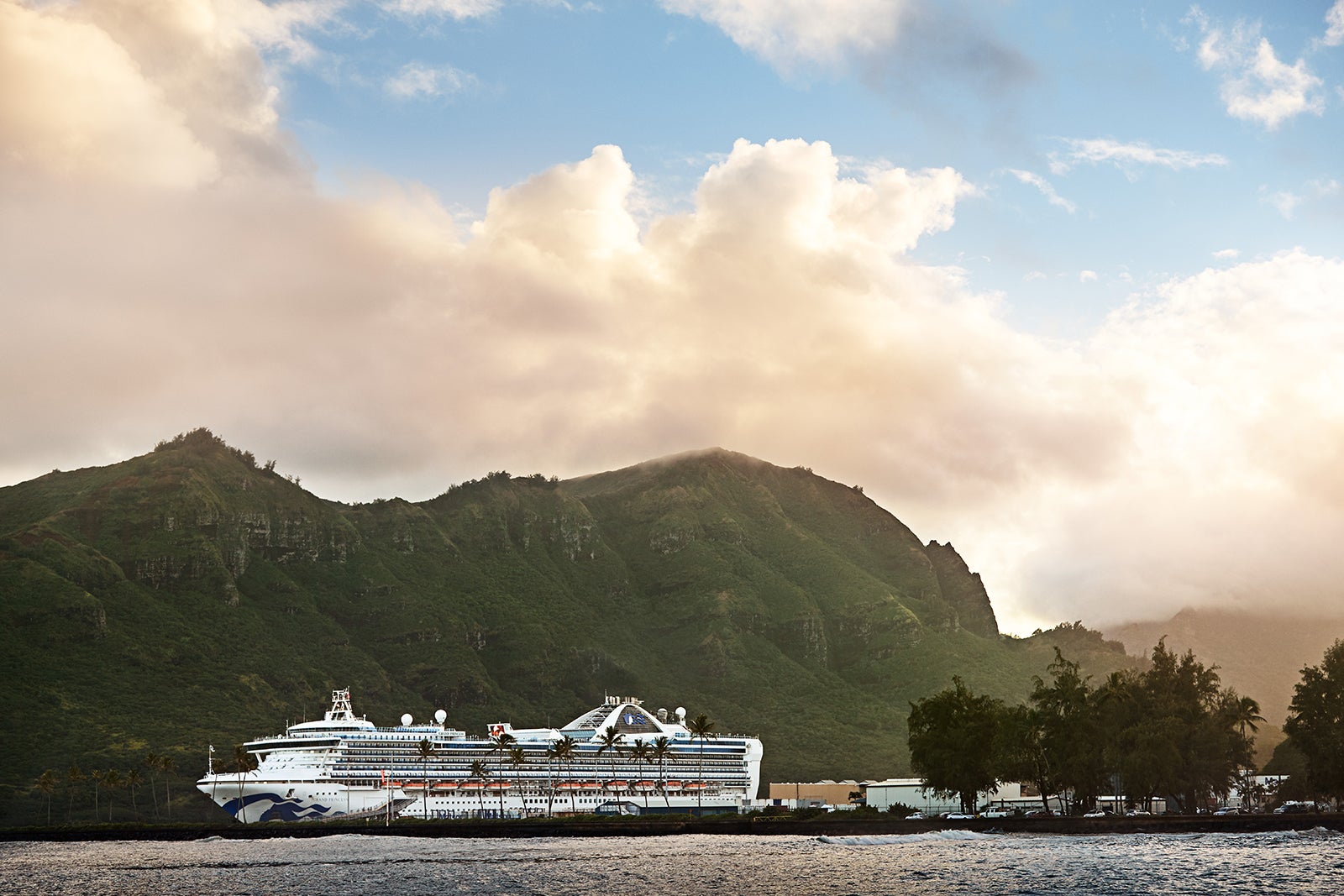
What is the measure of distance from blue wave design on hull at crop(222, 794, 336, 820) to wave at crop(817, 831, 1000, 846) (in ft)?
298

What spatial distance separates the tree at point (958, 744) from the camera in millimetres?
147375

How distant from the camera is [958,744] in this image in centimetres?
14900

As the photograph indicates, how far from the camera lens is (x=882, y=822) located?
150000mm

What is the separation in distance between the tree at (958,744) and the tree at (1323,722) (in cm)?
3078

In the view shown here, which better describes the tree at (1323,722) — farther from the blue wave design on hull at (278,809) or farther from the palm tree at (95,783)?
the palm tree at (95,783)

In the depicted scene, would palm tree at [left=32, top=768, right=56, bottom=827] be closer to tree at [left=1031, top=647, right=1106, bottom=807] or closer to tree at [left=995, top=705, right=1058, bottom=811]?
tree at [left=995, top=705, right=1058, bottom=811]

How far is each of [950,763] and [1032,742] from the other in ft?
34.4

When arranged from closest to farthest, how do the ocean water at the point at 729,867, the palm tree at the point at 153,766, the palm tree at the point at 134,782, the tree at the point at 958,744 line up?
the ocean water at the point at 729,867 < the tree at the point at 958,744 < the palm tree at the point at 134,782 < the palm tree at the point at 153,766

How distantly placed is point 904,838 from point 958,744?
20489 millimetres

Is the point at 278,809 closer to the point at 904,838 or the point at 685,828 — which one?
the point at 685,828

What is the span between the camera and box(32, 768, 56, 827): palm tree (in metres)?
179

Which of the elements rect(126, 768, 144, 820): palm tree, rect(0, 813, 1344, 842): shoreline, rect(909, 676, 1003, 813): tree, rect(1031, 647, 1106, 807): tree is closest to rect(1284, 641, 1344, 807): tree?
rect(0, 813, 1344, 842): shoreline

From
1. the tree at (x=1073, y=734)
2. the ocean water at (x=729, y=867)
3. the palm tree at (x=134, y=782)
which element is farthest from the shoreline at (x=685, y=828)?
the palm tree at (x=134, y=782)

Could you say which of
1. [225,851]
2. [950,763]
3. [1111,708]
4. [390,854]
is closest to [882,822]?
[950,763]
